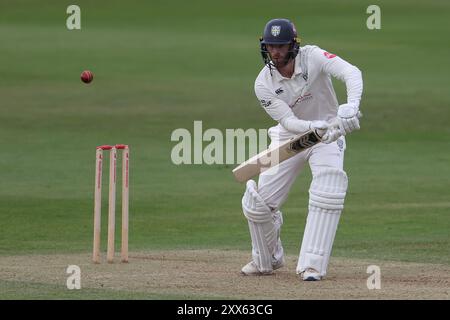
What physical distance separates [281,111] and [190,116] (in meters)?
14.2

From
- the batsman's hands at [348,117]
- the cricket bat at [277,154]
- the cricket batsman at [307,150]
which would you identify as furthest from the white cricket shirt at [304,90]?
the batsman's hands at [348,117]

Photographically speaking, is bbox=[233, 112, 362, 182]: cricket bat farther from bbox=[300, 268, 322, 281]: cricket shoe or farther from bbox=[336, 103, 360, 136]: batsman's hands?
bbox=[300, 268, 322, 281]: cricket shoe

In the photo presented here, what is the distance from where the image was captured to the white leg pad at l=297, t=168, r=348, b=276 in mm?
8867

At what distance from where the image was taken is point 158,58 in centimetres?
3083

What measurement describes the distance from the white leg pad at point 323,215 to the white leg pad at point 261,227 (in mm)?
418

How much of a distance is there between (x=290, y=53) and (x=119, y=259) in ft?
7.73

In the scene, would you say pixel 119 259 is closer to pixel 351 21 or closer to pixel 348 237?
pixel 348 237

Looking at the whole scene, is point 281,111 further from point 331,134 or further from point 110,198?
point 110,198

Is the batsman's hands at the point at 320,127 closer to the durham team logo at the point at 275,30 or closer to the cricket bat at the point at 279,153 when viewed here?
the cricket bat at the point at 279,153

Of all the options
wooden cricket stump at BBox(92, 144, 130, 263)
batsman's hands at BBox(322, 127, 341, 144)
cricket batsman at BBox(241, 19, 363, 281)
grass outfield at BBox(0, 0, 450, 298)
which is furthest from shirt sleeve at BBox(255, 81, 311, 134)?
grass outfield at BBox(0, 0, 450, 298)

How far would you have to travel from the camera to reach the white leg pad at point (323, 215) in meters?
8.87
